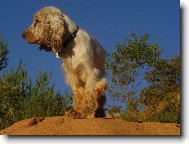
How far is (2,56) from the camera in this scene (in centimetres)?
1158

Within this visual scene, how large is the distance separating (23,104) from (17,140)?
13.8 ft

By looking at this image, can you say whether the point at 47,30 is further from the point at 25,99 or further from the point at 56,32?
the point at 25,99

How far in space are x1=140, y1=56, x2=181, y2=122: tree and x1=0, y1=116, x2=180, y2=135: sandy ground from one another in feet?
7.85

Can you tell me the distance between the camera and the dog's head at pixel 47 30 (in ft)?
25.8

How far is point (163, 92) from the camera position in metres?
12.7

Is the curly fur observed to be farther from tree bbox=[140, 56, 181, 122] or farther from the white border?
tree bbox=[140, 56, 181, 122]

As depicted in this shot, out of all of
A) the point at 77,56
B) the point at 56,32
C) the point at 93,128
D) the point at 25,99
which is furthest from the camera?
the point at 25,99

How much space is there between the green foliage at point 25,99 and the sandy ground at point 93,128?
260 cm

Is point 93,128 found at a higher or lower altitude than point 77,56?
lower

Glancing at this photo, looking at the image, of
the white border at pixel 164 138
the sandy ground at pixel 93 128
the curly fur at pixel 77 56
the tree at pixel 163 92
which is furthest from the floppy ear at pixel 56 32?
the tree at pixel 163 92

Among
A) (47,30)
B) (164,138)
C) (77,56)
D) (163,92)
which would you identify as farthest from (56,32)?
(163,92)

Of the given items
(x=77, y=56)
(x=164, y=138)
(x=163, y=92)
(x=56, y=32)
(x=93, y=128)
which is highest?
(x=163, y=92)

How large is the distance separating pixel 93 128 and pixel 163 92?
6311 mm

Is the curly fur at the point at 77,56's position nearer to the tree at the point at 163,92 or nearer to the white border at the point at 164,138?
the white border at the point at 164,138
